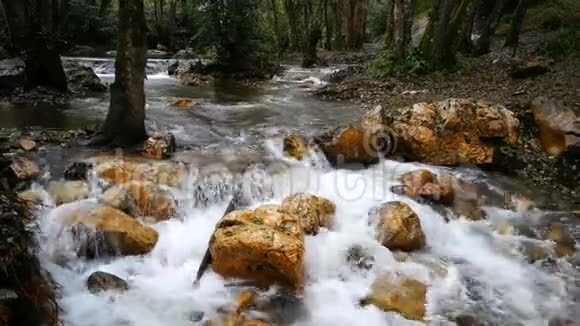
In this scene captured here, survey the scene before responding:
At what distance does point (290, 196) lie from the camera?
693 cm

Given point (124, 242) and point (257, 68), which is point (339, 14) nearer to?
point (257, 68)

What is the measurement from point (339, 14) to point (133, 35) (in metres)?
23.1

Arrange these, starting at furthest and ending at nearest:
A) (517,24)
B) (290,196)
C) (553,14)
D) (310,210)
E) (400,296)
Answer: (553,14)
(517,24)
(290,196)
(310,210)
(400,296)

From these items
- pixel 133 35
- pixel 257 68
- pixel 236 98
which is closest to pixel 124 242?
pixel 133 35

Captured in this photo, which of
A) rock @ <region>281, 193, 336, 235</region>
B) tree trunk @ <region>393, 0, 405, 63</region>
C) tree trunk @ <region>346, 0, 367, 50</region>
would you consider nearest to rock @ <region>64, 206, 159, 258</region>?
rock @ <region>281, 193, 336, 235</region>

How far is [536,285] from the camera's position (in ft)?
19.7

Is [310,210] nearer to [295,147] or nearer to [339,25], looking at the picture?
[295,147]

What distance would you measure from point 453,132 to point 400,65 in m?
5.62

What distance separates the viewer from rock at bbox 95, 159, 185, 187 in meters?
7.12

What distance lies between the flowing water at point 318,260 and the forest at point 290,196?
0.02 metres

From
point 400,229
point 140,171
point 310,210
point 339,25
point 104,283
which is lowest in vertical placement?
point 104,283

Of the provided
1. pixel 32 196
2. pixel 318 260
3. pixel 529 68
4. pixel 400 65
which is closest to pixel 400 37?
pixel 400 65

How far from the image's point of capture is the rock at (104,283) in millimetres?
5438

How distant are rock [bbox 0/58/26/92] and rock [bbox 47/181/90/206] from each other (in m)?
6.58
